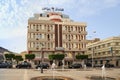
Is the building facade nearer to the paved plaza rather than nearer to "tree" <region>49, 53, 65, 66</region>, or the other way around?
"tree" <region>49, 53, 65, 66</region>

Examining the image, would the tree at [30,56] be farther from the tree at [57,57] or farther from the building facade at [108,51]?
the building facade at [108,51]

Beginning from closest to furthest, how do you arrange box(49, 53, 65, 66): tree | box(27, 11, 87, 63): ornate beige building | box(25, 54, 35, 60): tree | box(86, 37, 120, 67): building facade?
1. box(25, 54, 35, 60): tree
2. box(49, 53, 65, 66): tree
3. box(27, 11, 87, 63): ornate beige building
4. box(86, 37, 120, 67): building facade

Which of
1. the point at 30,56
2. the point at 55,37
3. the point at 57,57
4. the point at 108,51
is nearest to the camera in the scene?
the point at 30,56

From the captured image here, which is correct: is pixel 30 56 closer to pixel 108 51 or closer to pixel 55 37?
pixel 55 37

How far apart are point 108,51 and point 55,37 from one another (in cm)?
2378

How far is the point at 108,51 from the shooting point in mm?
116812

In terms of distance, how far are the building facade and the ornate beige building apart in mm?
10857

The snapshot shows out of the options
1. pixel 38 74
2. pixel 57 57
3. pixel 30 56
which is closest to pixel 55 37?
pixel 57 57

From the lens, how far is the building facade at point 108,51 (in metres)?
112

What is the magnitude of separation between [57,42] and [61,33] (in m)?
4.00

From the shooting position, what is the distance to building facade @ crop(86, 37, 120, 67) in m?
112

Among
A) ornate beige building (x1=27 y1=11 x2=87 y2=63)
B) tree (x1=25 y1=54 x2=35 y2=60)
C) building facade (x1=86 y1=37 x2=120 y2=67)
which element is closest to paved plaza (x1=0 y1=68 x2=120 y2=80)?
tree (x1=25 y1=54 x2=35 y2=60)

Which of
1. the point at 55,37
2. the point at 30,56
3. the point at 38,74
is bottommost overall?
the point at 38,74

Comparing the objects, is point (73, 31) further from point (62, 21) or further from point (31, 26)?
point (31, 26)
